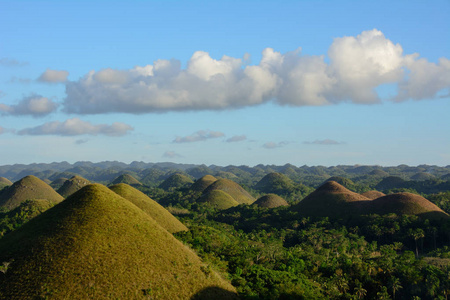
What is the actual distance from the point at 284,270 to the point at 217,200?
96.5 m

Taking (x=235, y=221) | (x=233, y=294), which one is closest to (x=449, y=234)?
(x=235, y=221)

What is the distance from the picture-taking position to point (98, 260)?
122ft

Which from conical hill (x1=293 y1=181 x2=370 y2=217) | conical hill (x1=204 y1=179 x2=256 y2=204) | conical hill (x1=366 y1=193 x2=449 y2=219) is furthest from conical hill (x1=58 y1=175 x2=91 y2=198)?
conical hill (x1=366 y1=193 x2=449 y2=219)

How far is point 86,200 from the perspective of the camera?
47406 mm

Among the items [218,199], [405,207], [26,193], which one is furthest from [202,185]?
[405,207]

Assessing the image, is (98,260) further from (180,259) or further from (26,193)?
(26,193)

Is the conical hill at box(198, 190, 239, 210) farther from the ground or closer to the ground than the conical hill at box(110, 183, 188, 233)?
closer to the ground

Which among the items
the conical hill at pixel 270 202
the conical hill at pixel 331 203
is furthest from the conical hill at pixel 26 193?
the conical hill at pixel 331 203

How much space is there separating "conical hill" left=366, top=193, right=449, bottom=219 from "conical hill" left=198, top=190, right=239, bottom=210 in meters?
58.7

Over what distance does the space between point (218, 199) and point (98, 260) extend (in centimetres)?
11431

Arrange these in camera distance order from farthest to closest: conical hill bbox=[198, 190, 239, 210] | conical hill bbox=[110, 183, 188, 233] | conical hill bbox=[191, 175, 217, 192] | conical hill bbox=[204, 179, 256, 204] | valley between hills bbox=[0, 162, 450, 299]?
conical hill bbox=[191, 175, 217, 192] < conical hill bbox=[204, 179, 256, 204] < conical hill bbox=[198, 190, 239, 210] < conical hill bbox=[110, 183, 188, 233] < valley between hills bbox=[0, 162, 450, 299]

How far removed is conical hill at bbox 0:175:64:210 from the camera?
400 ft

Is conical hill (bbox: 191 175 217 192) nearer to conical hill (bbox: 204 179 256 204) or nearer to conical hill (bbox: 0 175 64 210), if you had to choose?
conical hill (bbox: 204 179 256 204)

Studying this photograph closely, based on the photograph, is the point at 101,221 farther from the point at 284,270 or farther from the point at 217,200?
the point at 217,200
